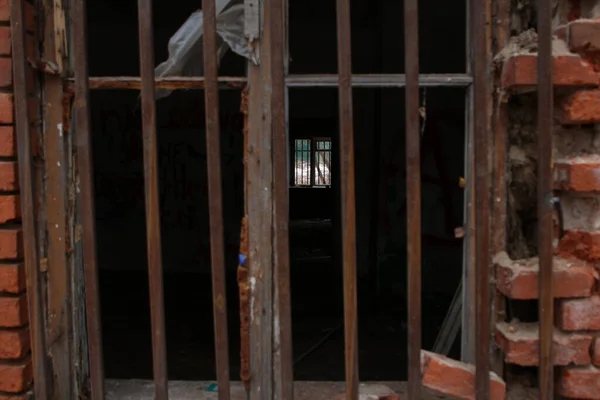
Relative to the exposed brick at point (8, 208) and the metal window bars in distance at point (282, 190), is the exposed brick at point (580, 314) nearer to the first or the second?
the metal window bars in distance at point (282, 190)

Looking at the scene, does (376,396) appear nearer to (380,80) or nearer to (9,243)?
(380,80)

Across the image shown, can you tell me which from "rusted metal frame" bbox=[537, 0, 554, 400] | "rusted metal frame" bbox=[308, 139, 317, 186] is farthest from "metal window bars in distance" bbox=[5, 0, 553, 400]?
"rusted metal frame" bbox=[308, 139, 317, 186]

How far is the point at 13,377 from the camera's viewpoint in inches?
70.2

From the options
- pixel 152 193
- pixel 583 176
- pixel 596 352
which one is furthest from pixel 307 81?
pixel 596 352

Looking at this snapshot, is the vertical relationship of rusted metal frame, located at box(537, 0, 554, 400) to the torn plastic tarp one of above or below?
below

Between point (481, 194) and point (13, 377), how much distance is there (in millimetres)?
1622

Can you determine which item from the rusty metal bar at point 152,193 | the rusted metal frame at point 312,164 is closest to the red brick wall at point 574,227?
the rusty metal bar at point 152,193

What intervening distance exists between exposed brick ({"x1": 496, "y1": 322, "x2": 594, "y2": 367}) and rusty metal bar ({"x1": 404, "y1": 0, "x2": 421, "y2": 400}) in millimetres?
328

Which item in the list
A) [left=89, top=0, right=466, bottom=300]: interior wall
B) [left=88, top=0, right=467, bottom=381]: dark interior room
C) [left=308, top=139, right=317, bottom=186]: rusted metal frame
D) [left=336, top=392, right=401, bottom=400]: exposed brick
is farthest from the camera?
[left=308, top=139, right=317, bottom=186]: rusted metal frame

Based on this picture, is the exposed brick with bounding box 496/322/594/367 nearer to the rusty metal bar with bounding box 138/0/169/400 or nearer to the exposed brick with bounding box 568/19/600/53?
the exposed brick with bounding box 568/19/600/53

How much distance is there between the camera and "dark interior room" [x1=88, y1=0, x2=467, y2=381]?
5324 millimetres

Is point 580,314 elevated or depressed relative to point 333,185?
depressed

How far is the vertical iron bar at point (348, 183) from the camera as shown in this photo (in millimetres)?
1604

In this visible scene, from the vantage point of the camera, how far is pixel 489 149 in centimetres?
183
